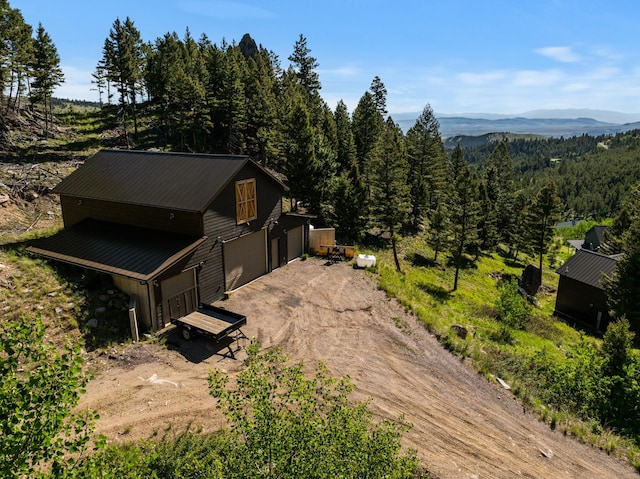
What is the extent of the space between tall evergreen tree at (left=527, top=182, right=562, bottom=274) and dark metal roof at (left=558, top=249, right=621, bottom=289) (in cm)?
1015

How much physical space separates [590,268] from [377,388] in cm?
3361

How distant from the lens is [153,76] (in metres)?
66.1

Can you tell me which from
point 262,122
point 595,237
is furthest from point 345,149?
point 595,237

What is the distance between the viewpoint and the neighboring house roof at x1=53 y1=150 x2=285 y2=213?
72.5 ft

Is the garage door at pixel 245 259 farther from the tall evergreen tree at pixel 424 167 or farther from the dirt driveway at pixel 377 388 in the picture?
the tall evergreen tree at pixel 424 167

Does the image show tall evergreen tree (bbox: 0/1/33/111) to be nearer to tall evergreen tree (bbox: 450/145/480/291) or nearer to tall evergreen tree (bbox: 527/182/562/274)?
tall evergreen tree (bbox: 450/145/480/291)

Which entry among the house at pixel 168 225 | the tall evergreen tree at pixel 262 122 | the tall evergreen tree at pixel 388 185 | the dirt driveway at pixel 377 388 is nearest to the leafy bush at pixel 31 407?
the dirt driveway at pixel 377 388

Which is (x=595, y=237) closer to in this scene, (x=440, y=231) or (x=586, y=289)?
(x=440, y=231)

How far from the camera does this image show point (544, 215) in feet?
167

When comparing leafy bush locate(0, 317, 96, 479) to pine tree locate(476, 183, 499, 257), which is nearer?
leafy bush locate(0, 317, 96, 479)

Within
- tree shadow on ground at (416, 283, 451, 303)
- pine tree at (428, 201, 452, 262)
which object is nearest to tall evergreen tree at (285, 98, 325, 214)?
tree shadow on ground at (416, 283, 451, 303)

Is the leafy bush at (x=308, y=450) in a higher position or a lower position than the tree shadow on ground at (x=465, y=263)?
higher

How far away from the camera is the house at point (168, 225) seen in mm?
19203

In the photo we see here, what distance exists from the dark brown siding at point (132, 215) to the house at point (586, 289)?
36.0m
